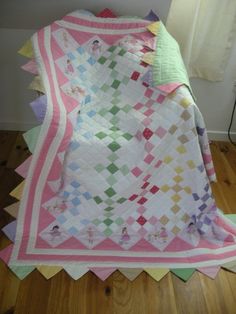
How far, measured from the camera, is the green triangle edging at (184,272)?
4.66ft

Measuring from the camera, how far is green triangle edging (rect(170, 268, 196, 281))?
→ 142 cm

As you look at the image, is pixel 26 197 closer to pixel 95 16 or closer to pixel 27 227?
pixel 27 227

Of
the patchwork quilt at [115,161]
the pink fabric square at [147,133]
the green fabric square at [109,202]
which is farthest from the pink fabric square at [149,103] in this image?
the green fabric square at [109,202]

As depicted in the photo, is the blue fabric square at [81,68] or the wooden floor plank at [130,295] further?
the blue fabric square at [81,68]

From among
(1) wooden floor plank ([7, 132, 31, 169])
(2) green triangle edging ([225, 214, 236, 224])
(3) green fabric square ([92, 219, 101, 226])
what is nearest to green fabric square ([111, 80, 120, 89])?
(3) green fabric square ([92, 219, 101, 226])

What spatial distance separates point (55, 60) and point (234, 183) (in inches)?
49.6

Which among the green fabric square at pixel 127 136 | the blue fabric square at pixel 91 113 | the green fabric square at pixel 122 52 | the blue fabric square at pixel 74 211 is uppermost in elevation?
the green fabric square at pixel 122 52

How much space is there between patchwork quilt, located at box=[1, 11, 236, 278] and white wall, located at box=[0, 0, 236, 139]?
122mm

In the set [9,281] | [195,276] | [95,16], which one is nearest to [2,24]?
[95,16]

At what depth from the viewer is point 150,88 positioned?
1.45 m

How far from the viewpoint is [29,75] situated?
1.99 meters

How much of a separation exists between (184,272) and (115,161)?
58 cm

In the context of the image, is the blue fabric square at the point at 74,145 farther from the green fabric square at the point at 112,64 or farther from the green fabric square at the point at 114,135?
the green fabric square at the point at 112,64

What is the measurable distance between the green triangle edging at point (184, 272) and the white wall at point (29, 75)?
1134 millimetres
